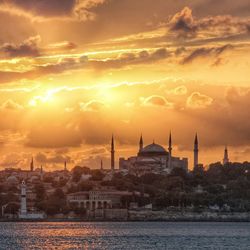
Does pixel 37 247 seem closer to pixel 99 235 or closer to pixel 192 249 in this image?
pixel 192 249

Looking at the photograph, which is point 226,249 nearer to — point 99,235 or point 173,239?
point 173,239

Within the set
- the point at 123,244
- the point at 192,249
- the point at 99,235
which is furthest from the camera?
the point at 99,235

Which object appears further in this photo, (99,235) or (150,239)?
(99,235)

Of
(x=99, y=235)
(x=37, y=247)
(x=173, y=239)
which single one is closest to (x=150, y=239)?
(x=173, y=239)

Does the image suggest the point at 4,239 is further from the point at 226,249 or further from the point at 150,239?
the point at 226,249

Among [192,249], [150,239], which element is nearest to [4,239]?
[150,239]

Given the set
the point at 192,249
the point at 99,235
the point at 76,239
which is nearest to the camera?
the point at 192,249

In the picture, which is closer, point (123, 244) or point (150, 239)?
point (123, 244)

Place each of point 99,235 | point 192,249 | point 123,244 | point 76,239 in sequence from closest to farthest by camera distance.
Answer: point 192,249, point 123,244, point 76,239, point 99,235

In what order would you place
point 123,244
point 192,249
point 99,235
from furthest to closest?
point 99,235, point 123,244, point 192,249
